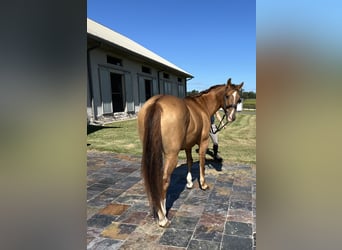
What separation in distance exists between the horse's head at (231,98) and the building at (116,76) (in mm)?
7244

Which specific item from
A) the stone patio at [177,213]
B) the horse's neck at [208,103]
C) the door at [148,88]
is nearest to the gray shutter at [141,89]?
the door at [148,88]

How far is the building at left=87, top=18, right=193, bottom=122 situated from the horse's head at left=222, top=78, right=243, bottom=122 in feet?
23.8

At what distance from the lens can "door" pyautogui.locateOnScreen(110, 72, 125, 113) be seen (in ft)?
44.8

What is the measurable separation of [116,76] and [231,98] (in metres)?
10.8

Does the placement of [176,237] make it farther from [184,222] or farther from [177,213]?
[177,213]

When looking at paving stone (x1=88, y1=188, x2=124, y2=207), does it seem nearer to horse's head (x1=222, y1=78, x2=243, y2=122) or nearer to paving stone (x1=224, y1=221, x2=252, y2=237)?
paving stone (x1=224, y1=221, x2=252, y2=237)

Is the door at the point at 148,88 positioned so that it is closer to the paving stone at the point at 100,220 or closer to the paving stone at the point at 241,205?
the paving stone at the point at 241,205

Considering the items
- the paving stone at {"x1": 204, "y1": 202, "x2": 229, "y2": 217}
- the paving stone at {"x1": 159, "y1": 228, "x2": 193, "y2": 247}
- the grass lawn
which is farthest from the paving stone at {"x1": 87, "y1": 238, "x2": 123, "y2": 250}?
the grass lawn
